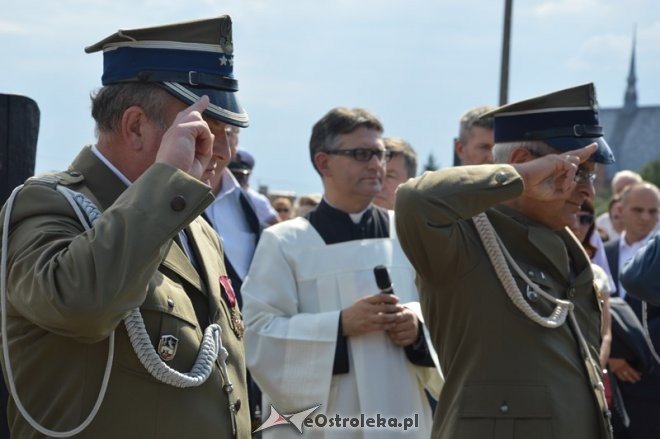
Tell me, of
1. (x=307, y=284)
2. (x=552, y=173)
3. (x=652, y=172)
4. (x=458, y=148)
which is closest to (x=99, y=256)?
(x=552, y=173)

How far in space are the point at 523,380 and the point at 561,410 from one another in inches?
6.6

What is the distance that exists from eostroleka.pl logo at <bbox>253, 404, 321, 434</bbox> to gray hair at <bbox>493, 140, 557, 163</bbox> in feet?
4.50

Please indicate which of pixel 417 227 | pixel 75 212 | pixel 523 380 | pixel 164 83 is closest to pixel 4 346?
pixel 75 212

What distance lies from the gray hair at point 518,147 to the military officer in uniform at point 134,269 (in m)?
1.45

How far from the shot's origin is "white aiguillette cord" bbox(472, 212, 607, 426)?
3.98 m

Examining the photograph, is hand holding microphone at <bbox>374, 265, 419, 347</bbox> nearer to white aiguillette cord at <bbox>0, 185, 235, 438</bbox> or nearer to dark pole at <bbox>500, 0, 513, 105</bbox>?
white aiguillette cord at <bbox>0, 185, 235, 438</bbox>

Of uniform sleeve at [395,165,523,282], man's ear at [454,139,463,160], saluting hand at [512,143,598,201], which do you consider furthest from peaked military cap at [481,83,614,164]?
man's ear at [454,139,463,160]

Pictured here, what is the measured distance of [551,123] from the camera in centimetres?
436

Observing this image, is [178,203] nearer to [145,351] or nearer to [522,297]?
[145,351]

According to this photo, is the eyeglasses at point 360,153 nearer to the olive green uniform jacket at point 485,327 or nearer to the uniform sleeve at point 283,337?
the uniform sleeve at point 283,337

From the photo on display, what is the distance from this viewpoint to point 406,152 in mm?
7793

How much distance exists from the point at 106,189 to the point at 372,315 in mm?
2588

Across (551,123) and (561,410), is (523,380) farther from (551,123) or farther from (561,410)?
(551,123)

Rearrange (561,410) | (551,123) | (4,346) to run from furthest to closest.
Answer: (551,123) < (561,410) < (4,346)
